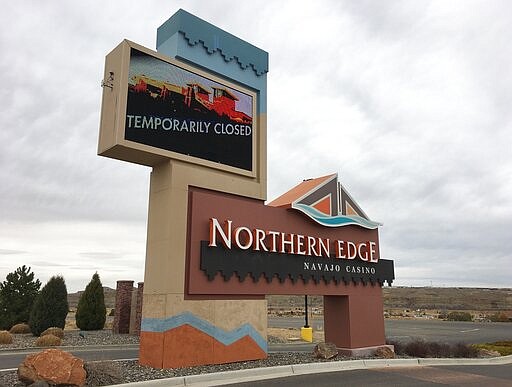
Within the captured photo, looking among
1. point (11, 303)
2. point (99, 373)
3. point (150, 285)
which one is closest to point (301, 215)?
point (150, 285)

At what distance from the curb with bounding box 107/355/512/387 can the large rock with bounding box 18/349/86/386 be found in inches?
41.3

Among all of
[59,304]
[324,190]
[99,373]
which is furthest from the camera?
[59,304]

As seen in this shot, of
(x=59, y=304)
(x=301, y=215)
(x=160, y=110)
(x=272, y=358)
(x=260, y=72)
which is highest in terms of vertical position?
(x=260, y=72)

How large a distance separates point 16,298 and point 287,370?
24114mm

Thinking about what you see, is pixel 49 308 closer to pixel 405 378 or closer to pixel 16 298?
pixel 16 298

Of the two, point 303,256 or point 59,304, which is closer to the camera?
point 303,256

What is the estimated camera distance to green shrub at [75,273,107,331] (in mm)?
31172

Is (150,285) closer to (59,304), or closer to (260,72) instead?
(260,72)

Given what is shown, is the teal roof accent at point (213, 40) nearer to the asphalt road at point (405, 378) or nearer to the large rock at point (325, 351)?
the large rock at point (325, 351)

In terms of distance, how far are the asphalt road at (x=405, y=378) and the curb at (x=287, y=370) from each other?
1.67 feet

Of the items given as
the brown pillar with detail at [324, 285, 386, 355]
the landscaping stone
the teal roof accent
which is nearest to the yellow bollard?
the brown pillar with detail at [324, 285, 386, 355]

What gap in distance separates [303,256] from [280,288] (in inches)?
69.8

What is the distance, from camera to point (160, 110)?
15.2 meters

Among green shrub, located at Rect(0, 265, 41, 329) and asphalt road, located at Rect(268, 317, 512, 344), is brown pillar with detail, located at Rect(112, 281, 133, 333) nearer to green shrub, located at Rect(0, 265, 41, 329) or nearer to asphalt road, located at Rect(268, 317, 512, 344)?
green shrub, located at Rect(0, 265, 41, 329)
